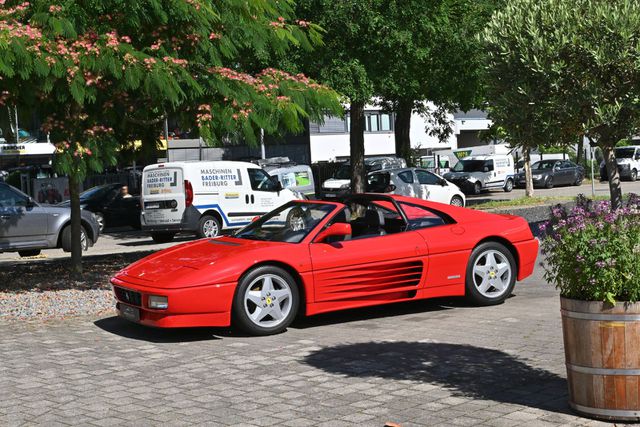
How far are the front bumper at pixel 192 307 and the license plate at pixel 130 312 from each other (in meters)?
0.12

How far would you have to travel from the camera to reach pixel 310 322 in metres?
→ 9.98

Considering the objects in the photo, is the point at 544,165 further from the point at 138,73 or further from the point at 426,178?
the point at 138,73

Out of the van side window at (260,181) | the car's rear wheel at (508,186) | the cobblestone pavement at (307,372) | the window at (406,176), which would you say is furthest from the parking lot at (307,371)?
the car's rear wheel at (508,186)

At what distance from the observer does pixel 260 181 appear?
24875 mm

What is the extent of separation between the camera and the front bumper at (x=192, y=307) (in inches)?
346

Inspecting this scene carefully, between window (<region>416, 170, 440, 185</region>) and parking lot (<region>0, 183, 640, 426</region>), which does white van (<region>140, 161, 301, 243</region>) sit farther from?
parking lot (<region>0, 183, 640, 426</region>)

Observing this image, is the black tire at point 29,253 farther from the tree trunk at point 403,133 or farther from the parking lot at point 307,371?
the tree trunk at point 403,133

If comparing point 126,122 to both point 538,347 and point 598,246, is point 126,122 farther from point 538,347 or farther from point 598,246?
point 598,246

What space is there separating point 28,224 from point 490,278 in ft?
37.5

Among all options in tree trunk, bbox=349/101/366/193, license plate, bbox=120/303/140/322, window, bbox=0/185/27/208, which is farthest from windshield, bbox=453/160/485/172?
license plate, bbox=120/303/140/322

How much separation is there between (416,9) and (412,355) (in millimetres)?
15019

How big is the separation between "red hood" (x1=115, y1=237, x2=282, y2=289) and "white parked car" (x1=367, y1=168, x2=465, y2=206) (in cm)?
1984

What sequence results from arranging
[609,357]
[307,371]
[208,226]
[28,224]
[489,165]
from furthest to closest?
[489,165] < [208,226] < [28,224] < [307,371] < [609,357]

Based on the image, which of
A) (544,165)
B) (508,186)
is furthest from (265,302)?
(544,165)
